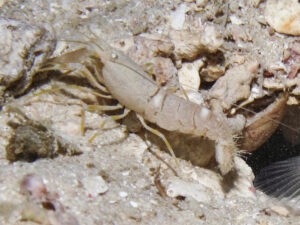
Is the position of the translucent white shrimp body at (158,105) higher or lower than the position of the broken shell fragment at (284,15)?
lower

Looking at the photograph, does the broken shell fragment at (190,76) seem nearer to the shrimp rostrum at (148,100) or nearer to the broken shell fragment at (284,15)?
the shrimp rostrum at (148,100)

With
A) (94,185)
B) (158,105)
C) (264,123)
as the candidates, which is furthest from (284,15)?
(94,185)

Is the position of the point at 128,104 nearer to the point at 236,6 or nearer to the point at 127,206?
the point at 127,206

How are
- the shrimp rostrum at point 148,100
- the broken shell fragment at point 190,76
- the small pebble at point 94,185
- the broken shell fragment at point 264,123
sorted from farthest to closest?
the broken shell fragment at point 264,123 → the broken shell fragment at point 190,76 → the shrimp rostrum at point 148,100 → the small pebble at point 94,185

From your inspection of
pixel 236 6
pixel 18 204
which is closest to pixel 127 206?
pixel 18 204

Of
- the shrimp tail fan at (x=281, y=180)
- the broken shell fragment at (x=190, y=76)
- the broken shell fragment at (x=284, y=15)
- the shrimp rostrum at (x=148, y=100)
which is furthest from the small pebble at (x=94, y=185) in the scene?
the broken shell fragment at (x=284, y=15)

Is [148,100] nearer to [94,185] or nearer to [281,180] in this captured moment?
[94,185]
